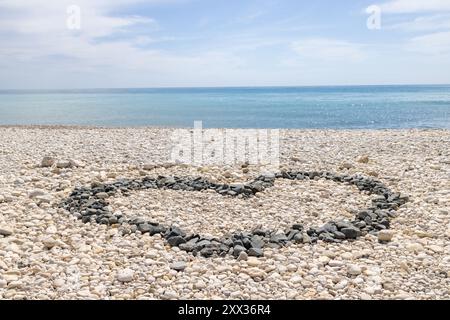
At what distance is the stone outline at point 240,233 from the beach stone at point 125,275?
1026 mm

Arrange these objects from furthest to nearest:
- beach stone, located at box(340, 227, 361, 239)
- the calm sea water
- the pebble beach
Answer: the calm sea water, beach stone, located at box(340, 227, 361, 239), the pebble beach

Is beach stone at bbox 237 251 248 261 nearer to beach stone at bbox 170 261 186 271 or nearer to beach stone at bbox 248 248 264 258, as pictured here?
beach stone at bbox 248 248 264 258

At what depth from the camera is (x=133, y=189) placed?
952 cm

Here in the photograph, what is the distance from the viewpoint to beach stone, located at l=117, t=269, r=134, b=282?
5.32 m

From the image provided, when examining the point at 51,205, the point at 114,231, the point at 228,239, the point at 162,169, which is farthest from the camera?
the point at 162,169

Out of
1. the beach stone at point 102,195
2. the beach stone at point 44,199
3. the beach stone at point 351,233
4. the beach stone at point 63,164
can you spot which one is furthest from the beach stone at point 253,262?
the beach stone at point 63,164

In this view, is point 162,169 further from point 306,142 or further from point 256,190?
point 306,142

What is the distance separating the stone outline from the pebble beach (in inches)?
5.1

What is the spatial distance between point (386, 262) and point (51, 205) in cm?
581

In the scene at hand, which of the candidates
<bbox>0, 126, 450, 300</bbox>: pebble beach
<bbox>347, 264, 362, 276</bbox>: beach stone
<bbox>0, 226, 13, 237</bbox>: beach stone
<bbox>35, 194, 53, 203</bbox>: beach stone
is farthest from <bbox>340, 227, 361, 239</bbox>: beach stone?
<bbox>35, 194, 53, 203</bbox>: beach stone

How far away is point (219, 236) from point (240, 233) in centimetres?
33

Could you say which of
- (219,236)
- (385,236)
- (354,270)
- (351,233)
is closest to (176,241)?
(219,236)

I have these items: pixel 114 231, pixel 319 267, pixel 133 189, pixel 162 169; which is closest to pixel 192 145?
pixel 162 169
